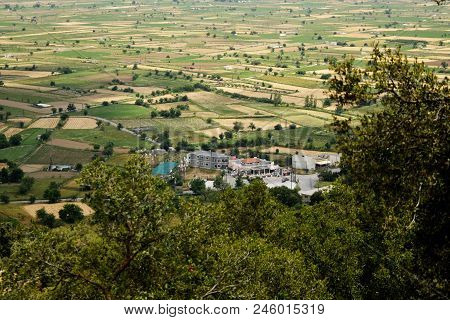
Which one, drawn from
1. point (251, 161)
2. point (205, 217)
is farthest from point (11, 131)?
point (205, 217)

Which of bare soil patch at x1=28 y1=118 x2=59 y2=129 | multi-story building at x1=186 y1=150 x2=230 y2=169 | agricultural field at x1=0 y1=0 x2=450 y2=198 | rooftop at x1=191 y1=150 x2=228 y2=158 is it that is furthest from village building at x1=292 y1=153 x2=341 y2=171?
bare soil patch at x1=28 y1=118 x2=59 y2=129

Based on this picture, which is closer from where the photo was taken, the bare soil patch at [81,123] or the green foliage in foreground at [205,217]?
the green foliage in foreground at [205,217]

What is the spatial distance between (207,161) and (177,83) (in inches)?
1669

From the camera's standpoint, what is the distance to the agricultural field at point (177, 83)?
75.9m

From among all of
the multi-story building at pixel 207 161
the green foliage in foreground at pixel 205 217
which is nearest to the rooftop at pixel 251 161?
the multi-story building at pixel 207 161

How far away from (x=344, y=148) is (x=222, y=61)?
390ft

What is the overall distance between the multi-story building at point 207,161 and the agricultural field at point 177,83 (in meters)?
4.49

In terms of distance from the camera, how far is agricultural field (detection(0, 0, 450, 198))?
75.9 m

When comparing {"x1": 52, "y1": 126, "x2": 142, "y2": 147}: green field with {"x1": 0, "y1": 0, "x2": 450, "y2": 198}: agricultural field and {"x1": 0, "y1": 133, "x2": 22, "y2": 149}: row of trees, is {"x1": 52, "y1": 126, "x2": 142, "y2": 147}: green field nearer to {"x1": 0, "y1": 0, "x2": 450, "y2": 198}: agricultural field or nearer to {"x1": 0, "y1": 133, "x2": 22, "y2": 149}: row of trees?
{"x1": 0, "y1": 0, "x2": 450, "y2": 198}: agricultural field

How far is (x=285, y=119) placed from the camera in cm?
8381

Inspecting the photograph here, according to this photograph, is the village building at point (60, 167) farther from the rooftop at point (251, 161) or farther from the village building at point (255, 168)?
the rooftop at point (251, 161)

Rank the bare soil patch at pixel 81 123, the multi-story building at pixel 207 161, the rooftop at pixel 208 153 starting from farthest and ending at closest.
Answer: the bare soil patch at pixel 81 123, the rooftop at pixel 208 153, the multi-story building at pixel 207 161

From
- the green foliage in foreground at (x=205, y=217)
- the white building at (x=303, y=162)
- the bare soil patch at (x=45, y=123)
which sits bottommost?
the white building at (x=303, y=162)

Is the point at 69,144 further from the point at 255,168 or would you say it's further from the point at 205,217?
the point at 205,217
